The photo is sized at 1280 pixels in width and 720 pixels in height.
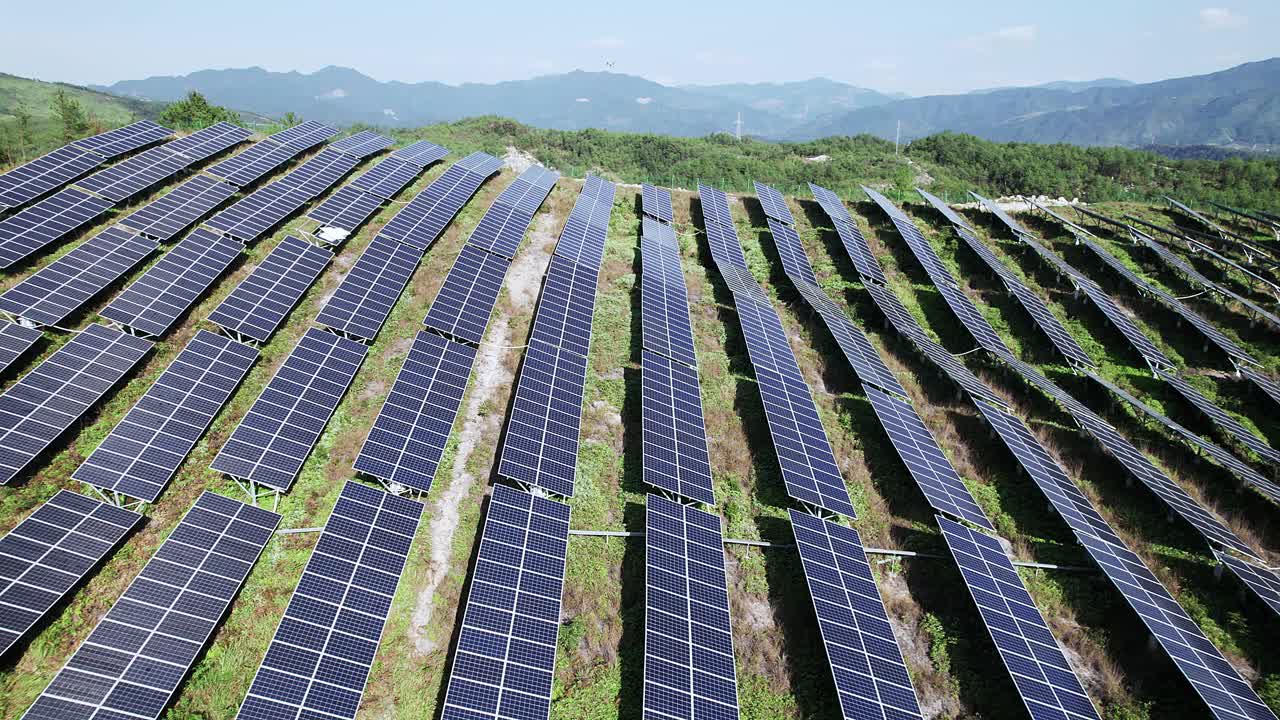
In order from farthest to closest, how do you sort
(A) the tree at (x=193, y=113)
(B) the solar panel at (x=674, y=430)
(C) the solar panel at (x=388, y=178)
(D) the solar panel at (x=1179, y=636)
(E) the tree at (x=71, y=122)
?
(A) the tree at (x=193, y=113) → (E) the tree at (x=71, y=122) → (C) the solar panel at (x=388, y=178) → (B) the solar panel at (x=674, y=430) → (D) the solar panel at (x=1179, y=636)

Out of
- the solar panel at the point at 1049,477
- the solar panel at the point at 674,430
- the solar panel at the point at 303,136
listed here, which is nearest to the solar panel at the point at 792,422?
the solar panel at the point at 674,430

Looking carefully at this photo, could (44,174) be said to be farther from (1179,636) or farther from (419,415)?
(1179,636)

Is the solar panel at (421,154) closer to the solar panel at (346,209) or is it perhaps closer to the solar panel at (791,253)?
the solar panel at (346,209)

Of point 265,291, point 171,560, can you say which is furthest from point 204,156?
point 171,560

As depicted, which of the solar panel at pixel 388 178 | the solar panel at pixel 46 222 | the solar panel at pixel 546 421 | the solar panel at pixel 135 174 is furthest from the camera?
the solar panel at pixel 388 178

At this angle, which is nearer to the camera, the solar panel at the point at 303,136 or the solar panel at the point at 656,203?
the solar panel at the point at 303,136

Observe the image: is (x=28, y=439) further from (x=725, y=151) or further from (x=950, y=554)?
(x=725, y=151)

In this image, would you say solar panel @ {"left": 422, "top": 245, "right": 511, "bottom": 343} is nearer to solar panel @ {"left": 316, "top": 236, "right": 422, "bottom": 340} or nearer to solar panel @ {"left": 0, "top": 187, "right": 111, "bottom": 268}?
solar panel @ {"left": 316, "top": 236, "right": 422, "bottom": 340}
